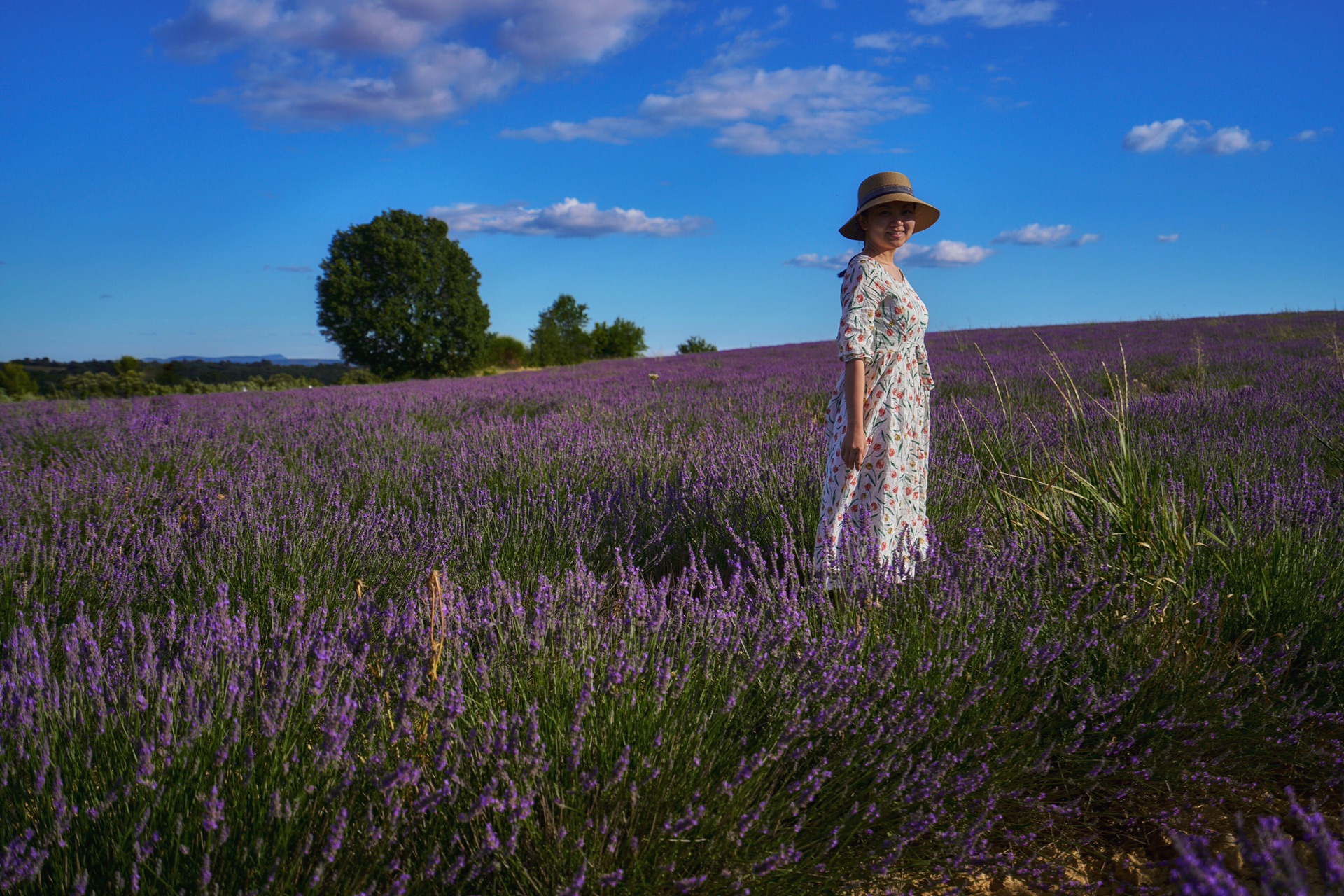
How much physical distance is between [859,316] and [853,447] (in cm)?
45

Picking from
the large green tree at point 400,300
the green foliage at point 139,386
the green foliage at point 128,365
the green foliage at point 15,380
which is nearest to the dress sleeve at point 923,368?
the green foliage at point 139,386

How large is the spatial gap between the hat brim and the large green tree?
30.4 metres

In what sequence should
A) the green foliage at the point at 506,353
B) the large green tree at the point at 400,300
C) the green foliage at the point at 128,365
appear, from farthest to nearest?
the green foliage at the point at 506,353 → the large green tree at the point at 400,300 → the green foliage at the point at 128,365

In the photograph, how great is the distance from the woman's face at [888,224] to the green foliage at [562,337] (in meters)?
36.3

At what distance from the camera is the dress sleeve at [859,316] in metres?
2.53

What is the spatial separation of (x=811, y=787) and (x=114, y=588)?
2.36m

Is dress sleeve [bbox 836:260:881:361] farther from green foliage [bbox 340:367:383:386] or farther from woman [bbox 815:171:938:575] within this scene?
green foliage [bbox 340:367:383:386]

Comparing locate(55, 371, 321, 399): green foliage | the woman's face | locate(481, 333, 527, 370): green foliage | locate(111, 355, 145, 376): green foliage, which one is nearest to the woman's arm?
the woman's face

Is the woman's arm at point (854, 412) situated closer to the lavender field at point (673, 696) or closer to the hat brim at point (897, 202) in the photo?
the lavender field at point (673, 696)

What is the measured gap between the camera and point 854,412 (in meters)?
2.54

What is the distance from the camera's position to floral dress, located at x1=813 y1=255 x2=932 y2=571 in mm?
2592

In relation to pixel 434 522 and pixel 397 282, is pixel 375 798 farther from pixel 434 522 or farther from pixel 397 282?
pixel 397 282

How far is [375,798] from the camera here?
1320 mm

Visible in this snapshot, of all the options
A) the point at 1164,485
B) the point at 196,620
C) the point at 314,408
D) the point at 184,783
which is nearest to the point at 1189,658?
the point at 1164,485
